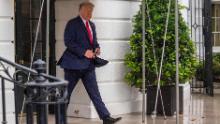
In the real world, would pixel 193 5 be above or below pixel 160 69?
above

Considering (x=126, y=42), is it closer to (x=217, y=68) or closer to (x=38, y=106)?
(x=38, y=106)

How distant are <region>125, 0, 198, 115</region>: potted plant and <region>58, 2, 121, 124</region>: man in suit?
1.28 metres

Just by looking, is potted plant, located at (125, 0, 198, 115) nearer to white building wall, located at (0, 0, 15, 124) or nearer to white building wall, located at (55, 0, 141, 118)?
white building wall, located at (55, 0, 141, 118)

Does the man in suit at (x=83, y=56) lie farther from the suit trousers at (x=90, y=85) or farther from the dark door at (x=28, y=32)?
the dark door at (x=28, y=32)

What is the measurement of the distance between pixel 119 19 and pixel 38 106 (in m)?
5.86

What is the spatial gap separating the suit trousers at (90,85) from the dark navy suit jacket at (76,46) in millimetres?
107

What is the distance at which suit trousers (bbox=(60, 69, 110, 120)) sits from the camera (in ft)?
27.3

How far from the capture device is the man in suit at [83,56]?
834 centimetres

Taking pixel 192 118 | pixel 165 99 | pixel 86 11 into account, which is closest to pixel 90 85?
pixel 86 11

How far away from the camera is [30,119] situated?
4320mm

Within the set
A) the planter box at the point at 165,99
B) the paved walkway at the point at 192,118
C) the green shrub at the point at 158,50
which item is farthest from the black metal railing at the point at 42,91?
the planter box at the point at 165,99

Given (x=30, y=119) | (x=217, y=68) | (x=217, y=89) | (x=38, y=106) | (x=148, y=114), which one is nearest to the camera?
(x=38, y=106)

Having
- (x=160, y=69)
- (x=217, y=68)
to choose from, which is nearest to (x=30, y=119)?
(x=160, y=69)

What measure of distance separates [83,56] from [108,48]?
1252 mm
